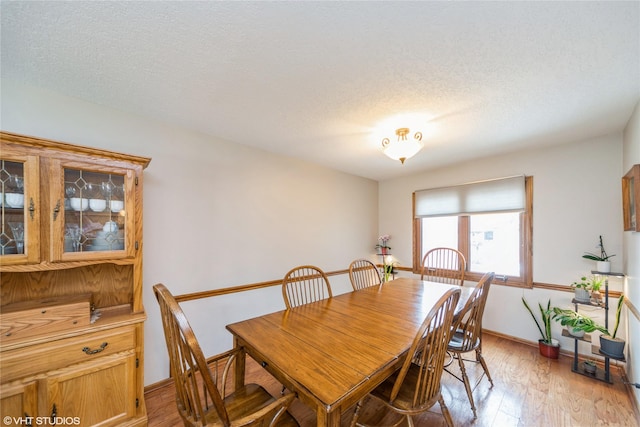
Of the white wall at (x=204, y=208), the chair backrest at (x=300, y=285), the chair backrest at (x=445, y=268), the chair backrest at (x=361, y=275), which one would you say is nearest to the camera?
the white wall at (x=204, y=208)

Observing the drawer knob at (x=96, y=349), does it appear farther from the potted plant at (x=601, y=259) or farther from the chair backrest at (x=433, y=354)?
the potted plant at (x=601, y=259)

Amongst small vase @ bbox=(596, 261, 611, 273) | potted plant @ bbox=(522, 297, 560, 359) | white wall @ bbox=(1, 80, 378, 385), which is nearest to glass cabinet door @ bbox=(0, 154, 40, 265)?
white wall @ bbox=(1, 80, 378, 385)

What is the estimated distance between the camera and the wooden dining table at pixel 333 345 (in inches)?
38.0

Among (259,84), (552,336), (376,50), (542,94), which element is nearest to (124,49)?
(259,84)

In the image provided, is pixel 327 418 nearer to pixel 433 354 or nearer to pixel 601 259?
pixel 433 354

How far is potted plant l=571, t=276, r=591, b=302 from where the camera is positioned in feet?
7.60

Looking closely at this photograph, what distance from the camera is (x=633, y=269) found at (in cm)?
190

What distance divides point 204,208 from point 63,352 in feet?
4.46

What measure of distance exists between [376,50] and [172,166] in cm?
196

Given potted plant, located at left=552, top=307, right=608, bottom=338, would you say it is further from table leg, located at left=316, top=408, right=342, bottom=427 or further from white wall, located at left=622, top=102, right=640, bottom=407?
table leg, located at left=316, top=408, right=342, bottom=427

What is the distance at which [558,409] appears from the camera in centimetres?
178

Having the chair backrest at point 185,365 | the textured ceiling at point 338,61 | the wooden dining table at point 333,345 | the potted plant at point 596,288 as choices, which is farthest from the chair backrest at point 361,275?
the potted plant at point 596,288

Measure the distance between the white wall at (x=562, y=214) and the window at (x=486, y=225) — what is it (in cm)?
10

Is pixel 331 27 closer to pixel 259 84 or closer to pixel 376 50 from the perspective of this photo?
pixel 376 50
